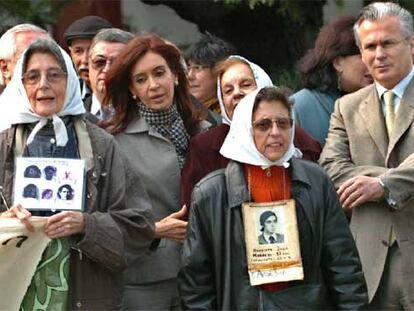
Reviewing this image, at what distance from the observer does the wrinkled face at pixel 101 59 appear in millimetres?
6445

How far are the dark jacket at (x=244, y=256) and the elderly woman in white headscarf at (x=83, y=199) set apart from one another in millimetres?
319

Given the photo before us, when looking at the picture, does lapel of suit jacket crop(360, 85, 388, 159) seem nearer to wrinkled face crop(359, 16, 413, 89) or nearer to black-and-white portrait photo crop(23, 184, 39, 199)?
wrinkled face crop(359, 16, 413, 89)

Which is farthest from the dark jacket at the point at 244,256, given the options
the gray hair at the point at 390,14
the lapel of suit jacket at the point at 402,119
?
the gray hair at the point at 390,14

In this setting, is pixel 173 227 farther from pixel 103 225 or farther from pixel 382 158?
pixel 382 158

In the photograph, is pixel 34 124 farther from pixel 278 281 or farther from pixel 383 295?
pixel 383 295

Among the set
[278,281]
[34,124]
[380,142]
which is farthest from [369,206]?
[34,124]

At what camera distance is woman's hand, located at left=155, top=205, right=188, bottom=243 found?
5527mm

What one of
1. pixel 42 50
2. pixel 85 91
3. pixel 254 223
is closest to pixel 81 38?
pixel 85 91

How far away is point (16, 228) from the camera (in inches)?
198

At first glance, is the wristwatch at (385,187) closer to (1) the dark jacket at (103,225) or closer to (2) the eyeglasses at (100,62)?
(1) the dark jacket at (103,225)

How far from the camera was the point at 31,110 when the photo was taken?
5219 millimetres

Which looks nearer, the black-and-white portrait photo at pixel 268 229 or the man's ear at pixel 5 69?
the black-and-white portrait photo at pixel 268 229

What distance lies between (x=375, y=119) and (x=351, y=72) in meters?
0.84

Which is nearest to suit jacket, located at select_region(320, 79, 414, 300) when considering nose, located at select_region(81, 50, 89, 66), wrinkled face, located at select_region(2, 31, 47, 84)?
wrinkled face, located at select_region(2, 31, 47, 84)
